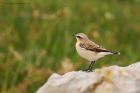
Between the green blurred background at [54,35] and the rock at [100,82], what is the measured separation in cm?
273

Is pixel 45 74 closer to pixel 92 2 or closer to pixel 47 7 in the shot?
pixel 47 7

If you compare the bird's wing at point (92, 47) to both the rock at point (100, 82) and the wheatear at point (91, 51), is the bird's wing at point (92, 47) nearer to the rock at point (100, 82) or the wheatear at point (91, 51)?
the wheatear at point (91, 51)

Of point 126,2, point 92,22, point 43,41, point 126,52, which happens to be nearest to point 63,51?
point 43,41

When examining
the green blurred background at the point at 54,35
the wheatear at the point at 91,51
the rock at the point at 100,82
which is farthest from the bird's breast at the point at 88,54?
the green blurred background at the point at 54,35

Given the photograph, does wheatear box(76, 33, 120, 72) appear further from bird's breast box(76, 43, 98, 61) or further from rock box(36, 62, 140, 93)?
rock box(36, 62, 140, 93)

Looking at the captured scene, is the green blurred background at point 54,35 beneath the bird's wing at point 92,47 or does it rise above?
above

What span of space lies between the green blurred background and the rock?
8.97 ft

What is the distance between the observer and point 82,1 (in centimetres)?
1345

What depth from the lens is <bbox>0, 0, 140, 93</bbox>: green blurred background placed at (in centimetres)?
896

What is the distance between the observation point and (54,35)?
10.7 m

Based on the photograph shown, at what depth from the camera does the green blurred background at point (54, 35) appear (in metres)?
8.96

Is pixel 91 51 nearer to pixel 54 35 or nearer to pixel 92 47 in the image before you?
pixel 92 47

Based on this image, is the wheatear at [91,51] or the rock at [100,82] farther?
the wheatear at [91,51]

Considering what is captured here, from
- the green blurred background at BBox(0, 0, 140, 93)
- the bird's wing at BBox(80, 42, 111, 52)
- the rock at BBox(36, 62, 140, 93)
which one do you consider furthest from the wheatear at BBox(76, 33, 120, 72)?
the green blurred background at BBox(0, 0, 140, 93)
